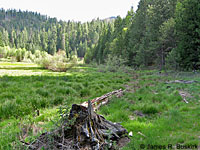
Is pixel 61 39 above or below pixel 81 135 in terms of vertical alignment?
above

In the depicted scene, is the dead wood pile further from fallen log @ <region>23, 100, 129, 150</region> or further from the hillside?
the hillside

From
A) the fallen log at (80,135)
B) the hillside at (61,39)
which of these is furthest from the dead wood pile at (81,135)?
the hillside at (61,39)

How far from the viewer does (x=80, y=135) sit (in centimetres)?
297

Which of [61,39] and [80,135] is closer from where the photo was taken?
[80,135]

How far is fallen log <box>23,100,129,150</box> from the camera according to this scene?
2.76m

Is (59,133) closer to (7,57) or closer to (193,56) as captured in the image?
(193,56)

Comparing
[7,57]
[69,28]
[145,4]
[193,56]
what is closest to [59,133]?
[193,56]

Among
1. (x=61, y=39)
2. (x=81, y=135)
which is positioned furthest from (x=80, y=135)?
(x=61, y=39)

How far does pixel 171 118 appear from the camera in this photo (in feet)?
15.9

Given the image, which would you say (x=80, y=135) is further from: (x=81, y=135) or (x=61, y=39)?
(x=61, y=39)

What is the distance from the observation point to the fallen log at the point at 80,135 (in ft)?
9.04

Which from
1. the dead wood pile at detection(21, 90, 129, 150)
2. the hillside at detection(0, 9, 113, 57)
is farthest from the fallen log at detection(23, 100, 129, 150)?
the hillside at detection(0, 9, 113, 57)

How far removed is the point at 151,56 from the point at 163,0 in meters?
12.4

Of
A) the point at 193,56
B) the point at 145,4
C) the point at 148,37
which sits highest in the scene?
the point at 145,4
